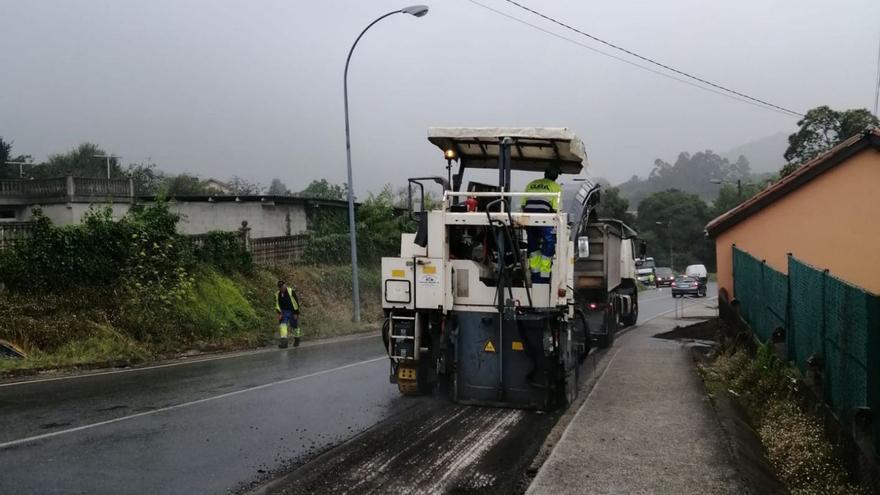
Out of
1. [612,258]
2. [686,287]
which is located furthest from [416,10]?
[686,287]

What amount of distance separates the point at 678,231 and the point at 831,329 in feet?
253

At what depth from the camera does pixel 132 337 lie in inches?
623

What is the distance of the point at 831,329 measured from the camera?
7.69m

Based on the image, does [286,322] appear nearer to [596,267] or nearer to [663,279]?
[596,267]

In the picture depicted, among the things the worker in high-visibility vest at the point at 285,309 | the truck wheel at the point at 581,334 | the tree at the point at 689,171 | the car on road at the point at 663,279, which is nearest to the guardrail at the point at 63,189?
the worker in high-visibility vest at the point at 285,309

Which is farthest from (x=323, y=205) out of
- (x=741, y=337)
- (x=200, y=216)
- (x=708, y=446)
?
(x=708, y=446)

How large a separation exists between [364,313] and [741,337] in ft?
48.5

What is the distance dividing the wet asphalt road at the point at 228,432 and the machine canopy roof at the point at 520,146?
11.8 ft

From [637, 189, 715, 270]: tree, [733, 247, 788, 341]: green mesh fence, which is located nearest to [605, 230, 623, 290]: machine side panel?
[733, 247, 788, 341]: green mesh fence

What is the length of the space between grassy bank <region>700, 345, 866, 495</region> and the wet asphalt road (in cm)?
247

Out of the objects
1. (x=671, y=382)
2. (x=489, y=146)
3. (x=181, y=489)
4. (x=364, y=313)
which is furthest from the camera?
(x=364, y=313)

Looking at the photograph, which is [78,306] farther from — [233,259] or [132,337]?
[233,259]

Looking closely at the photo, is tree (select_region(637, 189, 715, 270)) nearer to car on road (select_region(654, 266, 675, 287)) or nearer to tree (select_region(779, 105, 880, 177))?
car on road (select_region(654, 266, 675, 287))

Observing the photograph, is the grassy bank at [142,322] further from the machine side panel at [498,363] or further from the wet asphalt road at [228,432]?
the machine side panel at [498,363]
